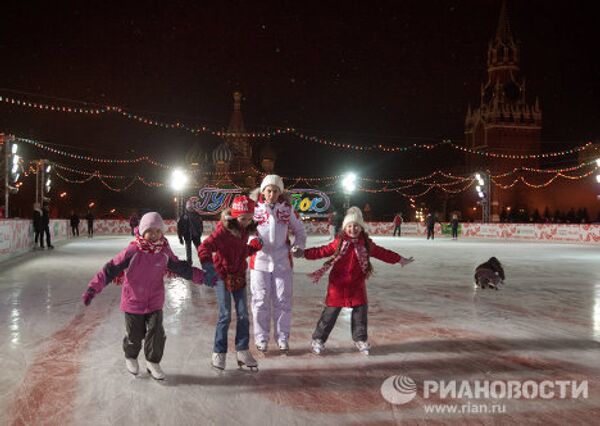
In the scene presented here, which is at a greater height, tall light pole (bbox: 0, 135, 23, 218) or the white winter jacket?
tall light pole (bbox: 0, 135, 23, 218)

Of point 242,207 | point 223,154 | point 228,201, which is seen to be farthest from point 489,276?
point 223,154

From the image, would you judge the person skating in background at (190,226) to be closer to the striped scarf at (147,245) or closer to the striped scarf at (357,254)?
the striped scarf at (357,254)

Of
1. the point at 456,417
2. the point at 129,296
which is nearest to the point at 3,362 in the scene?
the point at 129,296

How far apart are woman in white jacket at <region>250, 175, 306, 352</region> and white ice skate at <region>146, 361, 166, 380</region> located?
907 mm

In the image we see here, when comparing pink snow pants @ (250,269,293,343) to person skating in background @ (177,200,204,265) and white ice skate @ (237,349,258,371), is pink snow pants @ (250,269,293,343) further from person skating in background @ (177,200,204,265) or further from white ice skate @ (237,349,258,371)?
person skating in background @ (177,200,204,265)

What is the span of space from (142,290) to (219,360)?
735 millimetres

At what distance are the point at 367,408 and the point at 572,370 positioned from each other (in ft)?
5.56

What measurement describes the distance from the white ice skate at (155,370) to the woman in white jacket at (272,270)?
0.91 m

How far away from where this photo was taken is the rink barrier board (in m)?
14.8

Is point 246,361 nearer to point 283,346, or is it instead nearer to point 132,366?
point 283,346

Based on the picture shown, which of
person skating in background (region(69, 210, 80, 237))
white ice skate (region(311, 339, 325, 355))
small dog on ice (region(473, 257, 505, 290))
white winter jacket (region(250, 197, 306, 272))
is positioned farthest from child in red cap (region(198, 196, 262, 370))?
person skating in background (region(69, 210, 80, 237))

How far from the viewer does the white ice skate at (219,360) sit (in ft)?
13.9

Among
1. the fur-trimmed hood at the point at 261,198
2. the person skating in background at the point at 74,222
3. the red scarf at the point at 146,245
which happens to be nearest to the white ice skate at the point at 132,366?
the red scarf at the point at 146,245

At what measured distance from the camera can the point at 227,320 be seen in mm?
4277
